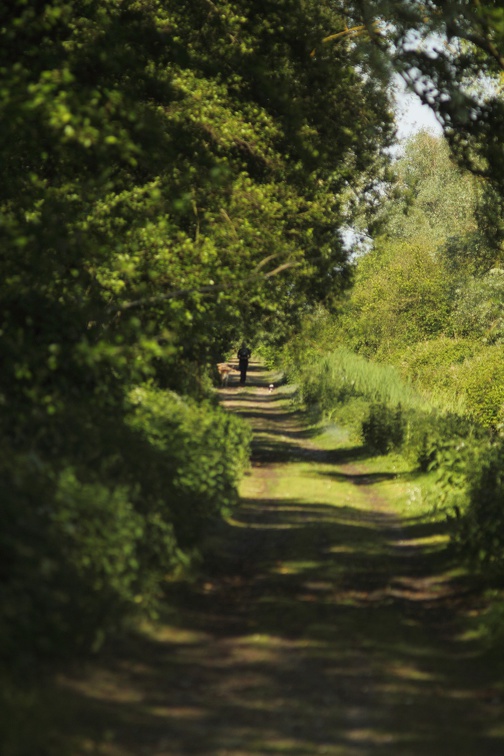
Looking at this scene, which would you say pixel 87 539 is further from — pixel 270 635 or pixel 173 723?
pixel 270 635

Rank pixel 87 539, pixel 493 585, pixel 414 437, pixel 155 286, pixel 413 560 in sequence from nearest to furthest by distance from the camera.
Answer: pixel 87 539 < pixel 493 585 < pixel 413 560 < pixel 155 286 < pixel 414 437

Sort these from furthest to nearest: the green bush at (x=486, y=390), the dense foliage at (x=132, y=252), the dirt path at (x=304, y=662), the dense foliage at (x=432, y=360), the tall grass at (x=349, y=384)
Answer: the green bush at (x=486, y=390), the tall grass at (x=349, y=384), the dense foliage at (x=432, y=360), the dense foliage at (x=132, y=252), the dirt path at (x=304, y=662)

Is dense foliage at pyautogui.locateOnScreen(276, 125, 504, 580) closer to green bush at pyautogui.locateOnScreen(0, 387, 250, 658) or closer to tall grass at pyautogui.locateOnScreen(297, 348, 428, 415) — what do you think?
tall grass at pyautogui.locateOnScreen(297, 348, 428, 415)

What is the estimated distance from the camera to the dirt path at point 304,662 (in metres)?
8.21

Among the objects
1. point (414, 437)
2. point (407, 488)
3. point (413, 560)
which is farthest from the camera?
point (414, 437)

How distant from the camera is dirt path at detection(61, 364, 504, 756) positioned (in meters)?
8.21

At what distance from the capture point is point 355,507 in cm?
2158

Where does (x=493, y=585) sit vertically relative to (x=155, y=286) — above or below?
below

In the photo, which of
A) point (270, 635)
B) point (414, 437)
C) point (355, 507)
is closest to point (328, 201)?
point (414, 437)

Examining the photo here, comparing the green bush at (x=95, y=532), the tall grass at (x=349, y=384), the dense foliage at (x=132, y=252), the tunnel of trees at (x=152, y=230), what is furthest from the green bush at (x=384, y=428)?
the green bush at (x=95, y=532)

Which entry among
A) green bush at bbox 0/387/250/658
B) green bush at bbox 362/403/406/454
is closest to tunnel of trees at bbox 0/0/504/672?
green bush at bbox 0/387/250/658

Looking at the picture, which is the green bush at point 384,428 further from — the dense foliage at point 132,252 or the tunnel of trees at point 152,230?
the dense foliage at point 132,252

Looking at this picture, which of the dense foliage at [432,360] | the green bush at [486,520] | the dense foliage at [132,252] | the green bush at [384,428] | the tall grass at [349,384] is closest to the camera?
the dense foliage at [132,252]

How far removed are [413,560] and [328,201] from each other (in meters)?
12.2
